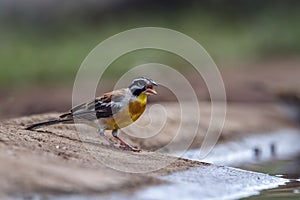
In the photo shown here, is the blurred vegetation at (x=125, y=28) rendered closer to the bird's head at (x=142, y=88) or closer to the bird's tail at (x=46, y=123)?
the bird's tail at (x=46, y=123)

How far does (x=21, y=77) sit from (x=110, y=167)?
10.5m

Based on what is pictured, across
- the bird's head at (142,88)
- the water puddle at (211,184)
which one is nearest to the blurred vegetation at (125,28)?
the bird's head at (142,88)

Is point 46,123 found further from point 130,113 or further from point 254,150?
point 254,150

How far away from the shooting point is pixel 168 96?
615 inches

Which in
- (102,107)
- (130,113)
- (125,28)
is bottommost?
(130,113)

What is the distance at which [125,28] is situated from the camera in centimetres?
2233

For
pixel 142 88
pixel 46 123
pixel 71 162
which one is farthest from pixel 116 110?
pixel 71 162

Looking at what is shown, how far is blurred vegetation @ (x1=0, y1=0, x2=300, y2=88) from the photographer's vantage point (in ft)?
62.4

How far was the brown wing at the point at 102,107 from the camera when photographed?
31.1 ft

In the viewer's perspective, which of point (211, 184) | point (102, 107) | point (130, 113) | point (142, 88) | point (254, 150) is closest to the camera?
point (211, 184)

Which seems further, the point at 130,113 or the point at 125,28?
the point at 125,28

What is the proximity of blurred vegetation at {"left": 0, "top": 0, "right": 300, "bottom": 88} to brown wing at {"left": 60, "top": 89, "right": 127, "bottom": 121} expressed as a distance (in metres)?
8.44

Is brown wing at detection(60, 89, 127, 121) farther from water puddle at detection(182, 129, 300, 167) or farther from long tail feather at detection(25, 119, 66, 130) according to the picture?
water puddle at detection(182, 129, 300, 167)

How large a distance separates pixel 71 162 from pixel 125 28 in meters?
14.7
